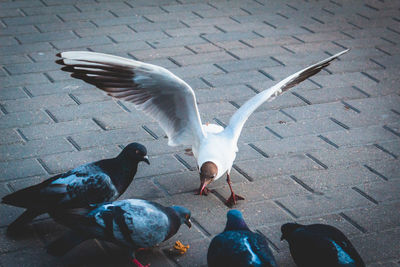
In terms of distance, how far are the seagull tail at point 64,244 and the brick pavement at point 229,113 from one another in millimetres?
163

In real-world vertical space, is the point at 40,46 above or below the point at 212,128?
below

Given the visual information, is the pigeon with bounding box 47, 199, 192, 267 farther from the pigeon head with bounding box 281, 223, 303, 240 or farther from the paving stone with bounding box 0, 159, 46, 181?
the paving stone with bounding box 0, 159, 46, 181

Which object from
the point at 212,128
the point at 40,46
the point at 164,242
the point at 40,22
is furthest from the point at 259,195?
the point at 40,22

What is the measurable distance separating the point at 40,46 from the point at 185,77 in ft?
5.33

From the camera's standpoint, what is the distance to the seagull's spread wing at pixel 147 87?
149 inches

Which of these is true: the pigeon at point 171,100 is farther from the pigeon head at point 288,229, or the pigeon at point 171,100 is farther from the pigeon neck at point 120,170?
the pigeon head at point 288,229

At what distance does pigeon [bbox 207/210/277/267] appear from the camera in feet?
9.85

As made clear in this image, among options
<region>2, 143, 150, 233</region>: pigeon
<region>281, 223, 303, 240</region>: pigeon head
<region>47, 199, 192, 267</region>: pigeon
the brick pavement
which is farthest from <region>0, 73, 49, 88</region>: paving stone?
<region>281, 223, 303, 240</region>: pigeon head

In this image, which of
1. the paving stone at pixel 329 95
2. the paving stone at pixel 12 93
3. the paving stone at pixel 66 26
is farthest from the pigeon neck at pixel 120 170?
the paving stone at pixel 66 26

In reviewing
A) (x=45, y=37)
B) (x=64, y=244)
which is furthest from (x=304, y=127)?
(x=45, y=37)

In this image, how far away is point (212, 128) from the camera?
171 inches

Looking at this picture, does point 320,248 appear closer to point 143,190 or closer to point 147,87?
point 143,190

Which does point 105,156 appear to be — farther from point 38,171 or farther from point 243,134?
point 243,134

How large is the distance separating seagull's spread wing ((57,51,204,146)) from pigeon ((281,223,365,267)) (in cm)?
115
